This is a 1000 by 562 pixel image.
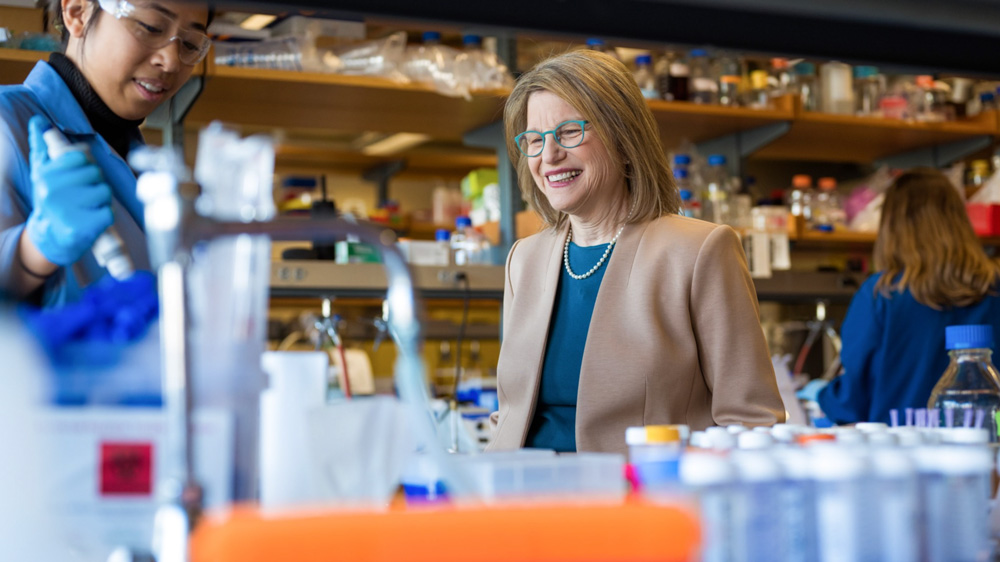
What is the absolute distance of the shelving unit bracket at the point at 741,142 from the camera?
330 cm

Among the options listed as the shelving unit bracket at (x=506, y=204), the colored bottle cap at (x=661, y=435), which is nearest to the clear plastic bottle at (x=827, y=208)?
the shelving unit bracket at (x=506, y=204)

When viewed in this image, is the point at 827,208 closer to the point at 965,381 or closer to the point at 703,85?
the point at 703,85

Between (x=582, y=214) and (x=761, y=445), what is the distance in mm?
968

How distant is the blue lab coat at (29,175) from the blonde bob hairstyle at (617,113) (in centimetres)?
74

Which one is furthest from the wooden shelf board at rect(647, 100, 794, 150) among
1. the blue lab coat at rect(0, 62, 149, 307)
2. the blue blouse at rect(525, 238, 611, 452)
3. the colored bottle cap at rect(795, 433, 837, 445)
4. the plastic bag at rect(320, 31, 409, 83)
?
the colored bottle cap at rect(795, 433, 837, 445)

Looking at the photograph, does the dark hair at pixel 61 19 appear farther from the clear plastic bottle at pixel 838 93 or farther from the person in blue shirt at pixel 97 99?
the clear plastic bottle at pixel 838 93

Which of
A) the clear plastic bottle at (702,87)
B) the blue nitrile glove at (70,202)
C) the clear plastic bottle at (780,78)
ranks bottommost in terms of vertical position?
the blue nitrile glove at (70,202)

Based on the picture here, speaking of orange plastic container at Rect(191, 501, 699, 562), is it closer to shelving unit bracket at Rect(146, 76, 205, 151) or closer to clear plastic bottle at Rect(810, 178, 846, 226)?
shelving unit bracket at Rect(146, 76, 205, 151)

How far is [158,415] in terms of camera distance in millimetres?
764

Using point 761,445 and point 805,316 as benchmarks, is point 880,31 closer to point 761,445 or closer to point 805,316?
point 761,445

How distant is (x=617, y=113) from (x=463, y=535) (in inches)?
48.5

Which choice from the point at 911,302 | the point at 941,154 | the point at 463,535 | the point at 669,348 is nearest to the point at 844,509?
the point at 463,535

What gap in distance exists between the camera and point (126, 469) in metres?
0.76

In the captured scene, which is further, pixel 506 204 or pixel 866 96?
pixel 866 96
